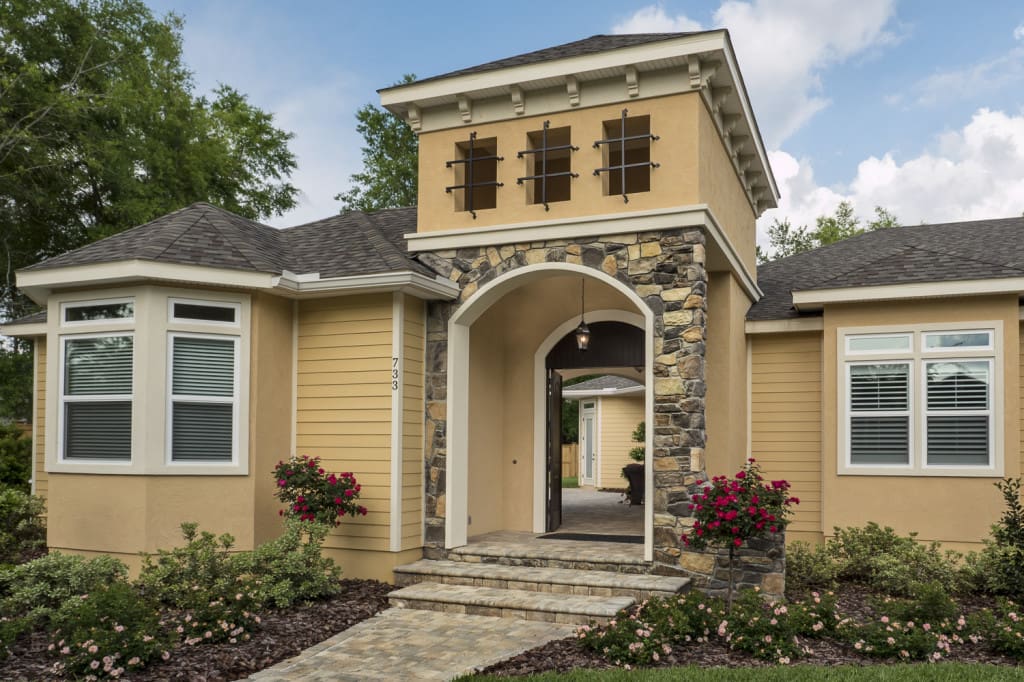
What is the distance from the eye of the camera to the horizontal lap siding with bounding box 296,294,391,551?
8484 millimetres

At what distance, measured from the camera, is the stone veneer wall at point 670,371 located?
7.76 m

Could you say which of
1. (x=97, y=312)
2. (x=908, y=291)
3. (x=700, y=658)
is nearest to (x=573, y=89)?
(x=908, y=291)

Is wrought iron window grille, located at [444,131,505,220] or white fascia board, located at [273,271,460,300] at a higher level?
wrought iron window grille, located at [444,131,505,220]

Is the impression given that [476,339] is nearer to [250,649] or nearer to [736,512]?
[736,512]

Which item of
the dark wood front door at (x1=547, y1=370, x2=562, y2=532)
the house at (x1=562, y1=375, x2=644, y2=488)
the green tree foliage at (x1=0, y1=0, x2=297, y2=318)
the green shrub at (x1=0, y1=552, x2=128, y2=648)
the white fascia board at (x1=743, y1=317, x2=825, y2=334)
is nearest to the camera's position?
the green shrub at (x1=0, y1=552, x2=128, y2=648)

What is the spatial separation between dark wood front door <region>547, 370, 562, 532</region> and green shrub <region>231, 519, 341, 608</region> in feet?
11.0

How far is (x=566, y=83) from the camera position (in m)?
8.60

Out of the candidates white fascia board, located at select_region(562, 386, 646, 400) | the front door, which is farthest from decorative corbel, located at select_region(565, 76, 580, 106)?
the front door

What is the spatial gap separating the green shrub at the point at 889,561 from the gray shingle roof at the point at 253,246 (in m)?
5.21

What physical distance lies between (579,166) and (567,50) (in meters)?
1.61

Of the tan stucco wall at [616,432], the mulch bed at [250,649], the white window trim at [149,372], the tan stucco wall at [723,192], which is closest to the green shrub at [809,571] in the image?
the tan stucco wall at [723,192]

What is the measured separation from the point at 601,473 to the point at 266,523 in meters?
13.7

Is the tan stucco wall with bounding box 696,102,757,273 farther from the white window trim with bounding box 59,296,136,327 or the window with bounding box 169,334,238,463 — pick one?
the white window trim with bounding box 59,296,136,327

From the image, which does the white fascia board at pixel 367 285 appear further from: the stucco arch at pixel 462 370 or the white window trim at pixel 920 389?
the white window trim at pixel 920 389
